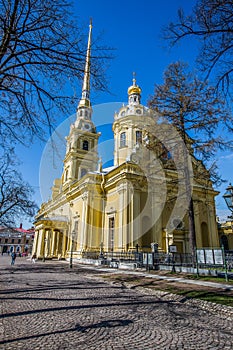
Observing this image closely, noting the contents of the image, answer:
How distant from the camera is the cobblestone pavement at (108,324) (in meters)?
3.64

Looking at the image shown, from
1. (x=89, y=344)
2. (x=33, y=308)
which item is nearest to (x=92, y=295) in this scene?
(x=33, y=308)

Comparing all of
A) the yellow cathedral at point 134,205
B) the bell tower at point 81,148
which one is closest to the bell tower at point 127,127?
the yellow cathedral at point 134,205

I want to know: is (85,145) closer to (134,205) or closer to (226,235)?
(134,205)

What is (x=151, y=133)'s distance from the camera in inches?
592

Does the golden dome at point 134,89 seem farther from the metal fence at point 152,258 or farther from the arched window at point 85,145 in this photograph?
the metal fence at point 152,258

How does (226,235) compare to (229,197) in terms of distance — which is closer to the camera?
(229,197)

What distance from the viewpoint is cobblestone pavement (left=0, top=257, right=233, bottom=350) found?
3641 millimetres

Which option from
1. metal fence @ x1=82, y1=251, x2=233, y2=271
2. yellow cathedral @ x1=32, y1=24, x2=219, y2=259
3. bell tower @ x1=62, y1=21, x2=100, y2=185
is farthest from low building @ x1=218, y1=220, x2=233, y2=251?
bell tower @ x1=62, y1=21, x2=100, y2=185

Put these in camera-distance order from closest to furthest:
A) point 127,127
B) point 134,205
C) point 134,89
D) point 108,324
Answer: point 108,324, point 134,205, point 127,127, point 134,89

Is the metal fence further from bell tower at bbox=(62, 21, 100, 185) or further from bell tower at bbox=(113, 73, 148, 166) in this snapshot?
bell tower at bbox=(62, 21, 100, 185)

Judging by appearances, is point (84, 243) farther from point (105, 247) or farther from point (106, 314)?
point (106, 314)

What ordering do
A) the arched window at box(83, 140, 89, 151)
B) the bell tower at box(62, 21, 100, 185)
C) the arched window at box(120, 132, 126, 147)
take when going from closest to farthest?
the arched window at box(120, 132, 126, 147) < the bell tower at box(62, 21, 100, 185) < the arched window at box(83, 140, 89, 151)

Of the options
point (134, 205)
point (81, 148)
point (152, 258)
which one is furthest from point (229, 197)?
point (81, 148)

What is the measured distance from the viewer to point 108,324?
4.55 metres
